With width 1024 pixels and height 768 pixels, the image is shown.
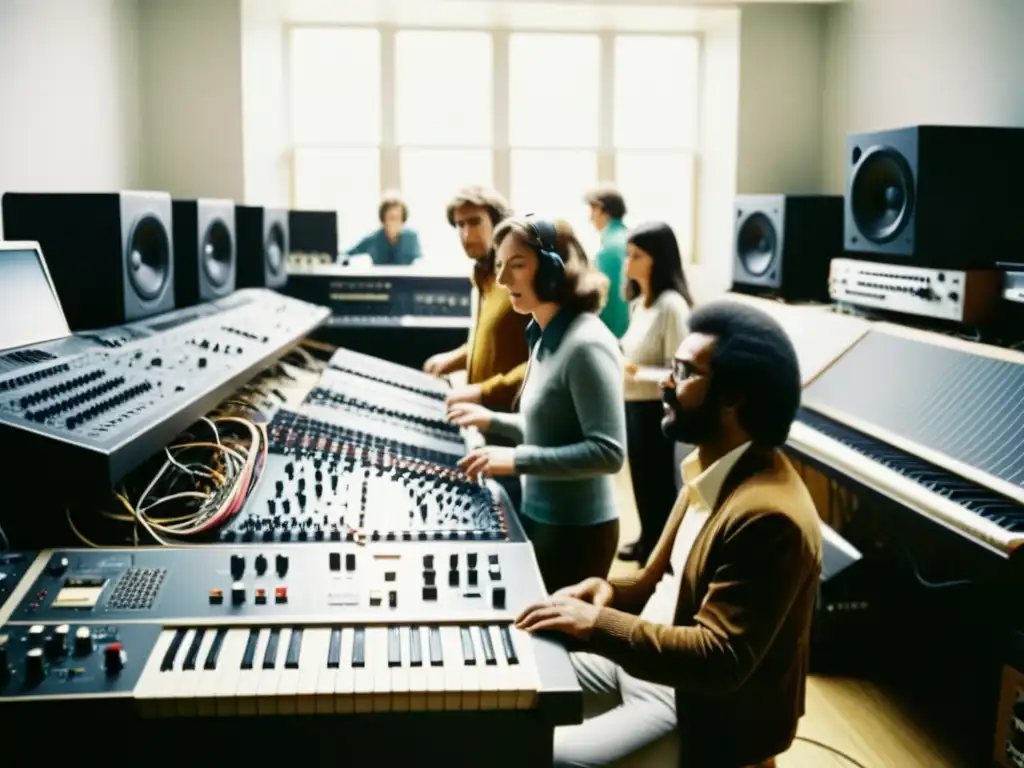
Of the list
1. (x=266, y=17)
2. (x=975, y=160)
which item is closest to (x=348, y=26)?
(x=266, y=17)

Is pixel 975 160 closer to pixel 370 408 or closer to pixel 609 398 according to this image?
pixel 609 398

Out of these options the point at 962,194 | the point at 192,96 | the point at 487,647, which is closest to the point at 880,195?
the point at 962,194

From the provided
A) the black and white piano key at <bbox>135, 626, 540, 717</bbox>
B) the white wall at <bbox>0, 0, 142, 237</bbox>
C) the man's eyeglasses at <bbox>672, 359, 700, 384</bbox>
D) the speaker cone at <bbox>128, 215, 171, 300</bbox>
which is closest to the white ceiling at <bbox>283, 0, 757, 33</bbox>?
the white wall at <bbox>0, 0, 142, 237</bbox>

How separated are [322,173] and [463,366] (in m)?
3.57

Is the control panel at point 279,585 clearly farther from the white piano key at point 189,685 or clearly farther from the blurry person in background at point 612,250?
the blurry person in background at point 612,250

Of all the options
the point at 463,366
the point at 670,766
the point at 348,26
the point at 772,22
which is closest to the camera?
the point at 670,766

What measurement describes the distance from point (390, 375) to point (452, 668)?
6.89ft

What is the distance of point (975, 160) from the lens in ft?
10.5

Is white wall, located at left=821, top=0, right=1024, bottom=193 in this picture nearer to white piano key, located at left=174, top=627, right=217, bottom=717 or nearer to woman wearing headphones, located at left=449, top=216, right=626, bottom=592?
woman wearing headphones, located at left=449, top=216, right=626, bottom=592

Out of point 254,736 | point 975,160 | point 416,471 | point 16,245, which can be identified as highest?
point 975,160

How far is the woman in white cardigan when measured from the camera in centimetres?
390

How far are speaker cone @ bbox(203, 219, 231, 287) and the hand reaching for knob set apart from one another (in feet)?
3.50

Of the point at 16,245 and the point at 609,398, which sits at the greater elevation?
the point at 16,245

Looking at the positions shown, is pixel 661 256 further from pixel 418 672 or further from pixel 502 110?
pixel 502 110
